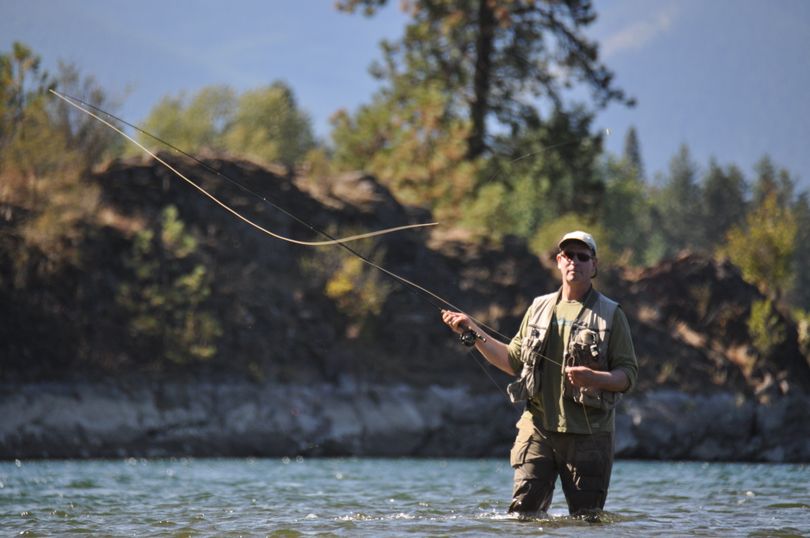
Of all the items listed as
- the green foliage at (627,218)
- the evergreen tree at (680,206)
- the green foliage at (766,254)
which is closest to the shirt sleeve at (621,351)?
the green foliage at (766,254)

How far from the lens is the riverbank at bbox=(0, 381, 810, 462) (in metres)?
19.3

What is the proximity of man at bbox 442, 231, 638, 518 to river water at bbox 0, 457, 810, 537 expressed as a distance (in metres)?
0.29

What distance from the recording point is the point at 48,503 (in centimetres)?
1021

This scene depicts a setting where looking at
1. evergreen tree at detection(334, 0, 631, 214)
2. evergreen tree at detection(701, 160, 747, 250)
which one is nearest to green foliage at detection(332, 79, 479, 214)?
evergreen tree at detection(334, 0, 631, 214)

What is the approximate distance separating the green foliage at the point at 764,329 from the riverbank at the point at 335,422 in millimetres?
1691

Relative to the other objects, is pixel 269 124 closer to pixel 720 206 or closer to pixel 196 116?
pixel 196 116

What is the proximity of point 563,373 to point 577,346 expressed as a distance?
213 millimetres

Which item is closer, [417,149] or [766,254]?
[417,149]

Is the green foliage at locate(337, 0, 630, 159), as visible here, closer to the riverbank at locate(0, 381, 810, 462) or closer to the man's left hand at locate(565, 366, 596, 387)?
the riverbank at locate(0, 381, 810, 462)

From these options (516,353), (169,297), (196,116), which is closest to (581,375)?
(516,353)

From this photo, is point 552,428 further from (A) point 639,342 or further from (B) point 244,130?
(B) point 244,130

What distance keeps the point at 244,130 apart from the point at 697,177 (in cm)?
8985

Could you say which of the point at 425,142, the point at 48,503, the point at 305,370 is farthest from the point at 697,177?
the point at 48,503

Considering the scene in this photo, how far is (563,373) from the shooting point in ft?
23.3
